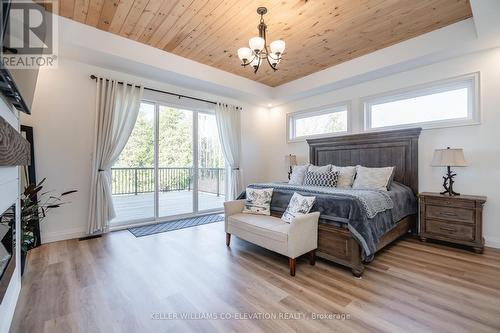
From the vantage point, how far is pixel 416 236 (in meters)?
3.45

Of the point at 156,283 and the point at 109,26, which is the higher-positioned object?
the point at 109,26

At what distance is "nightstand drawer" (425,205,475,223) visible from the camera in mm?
2839

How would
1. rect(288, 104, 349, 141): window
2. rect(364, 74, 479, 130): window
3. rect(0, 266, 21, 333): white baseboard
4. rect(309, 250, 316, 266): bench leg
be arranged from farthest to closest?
rect(288, 104, 349, 141): window < rect(364, 74, 479, 130): window < rect(309, 250, 316, 266): bench leg < rect(0, 266, 21, 333): white baseboard

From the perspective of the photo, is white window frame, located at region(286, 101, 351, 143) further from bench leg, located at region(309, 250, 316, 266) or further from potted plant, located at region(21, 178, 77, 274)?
potted plant, located at region(21, 178, 77, 274)

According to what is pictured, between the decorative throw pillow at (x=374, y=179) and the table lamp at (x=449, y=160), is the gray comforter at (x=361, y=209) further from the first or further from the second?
the table lamp at (x=449, y=160)

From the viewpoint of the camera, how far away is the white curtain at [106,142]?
3436mm

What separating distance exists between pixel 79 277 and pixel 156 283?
80 centimetres

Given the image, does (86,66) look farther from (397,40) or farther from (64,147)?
(397,40)

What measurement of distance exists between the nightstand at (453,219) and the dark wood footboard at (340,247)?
903 mm

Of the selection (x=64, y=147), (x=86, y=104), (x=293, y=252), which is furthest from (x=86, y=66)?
(x=293, y=252)

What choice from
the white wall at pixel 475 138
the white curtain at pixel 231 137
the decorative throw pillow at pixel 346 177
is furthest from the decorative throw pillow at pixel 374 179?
the white curtain at pixel 231 137

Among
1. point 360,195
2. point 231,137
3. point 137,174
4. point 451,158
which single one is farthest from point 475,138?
point 137,174

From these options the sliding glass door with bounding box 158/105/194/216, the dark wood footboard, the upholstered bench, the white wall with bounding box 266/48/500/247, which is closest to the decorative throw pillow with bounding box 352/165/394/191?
the white wall with bounding box 266/48/500/247

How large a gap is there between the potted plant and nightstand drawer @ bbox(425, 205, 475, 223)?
15.4ft
